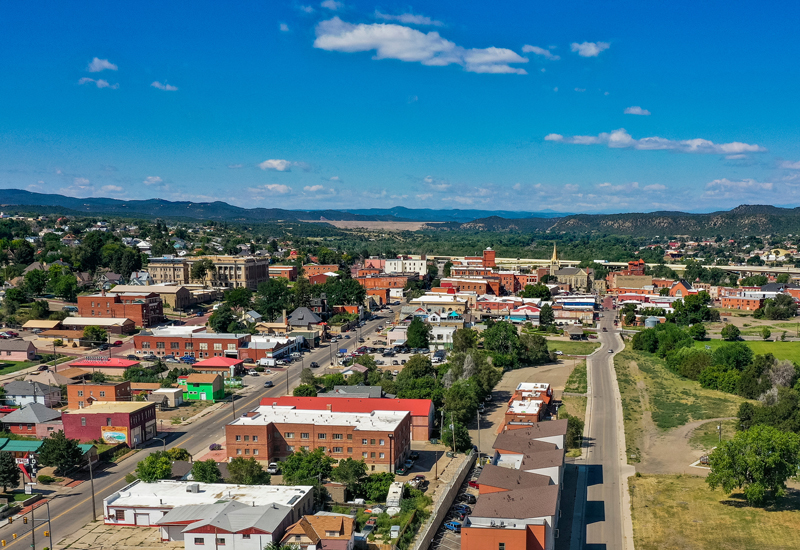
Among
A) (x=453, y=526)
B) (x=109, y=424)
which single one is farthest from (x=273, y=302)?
(x=453, y=526)

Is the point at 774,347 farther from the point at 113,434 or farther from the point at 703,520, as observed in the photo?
the point at 113,434

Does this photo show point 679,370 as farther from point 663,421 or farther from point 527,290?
point 527,290

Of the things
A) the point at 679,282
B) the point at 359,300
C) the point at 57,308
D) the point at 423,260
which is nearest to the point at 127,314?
the point at 57,308

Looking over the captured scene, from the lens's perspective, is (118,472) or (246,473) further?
→ (118,472)

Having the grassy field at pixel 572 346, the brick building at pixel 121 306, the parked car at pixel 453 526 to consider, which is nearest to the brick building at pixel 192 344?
the brick building at pixel 121 306

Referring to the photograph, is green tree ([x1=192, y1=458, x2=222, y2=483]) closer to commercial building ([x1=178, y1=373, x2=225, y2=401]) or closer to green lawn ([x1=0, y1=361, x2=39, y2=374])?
commercial building ([x1=178, y1=373, x2=225, y2=401])

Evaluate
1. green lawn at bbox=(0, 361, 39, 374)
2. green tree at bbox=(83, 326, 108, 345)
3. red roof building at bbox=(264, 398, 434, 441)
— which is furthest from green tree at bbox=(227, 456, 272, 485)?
green tree at bbox=(83, 326, 108, 345)
